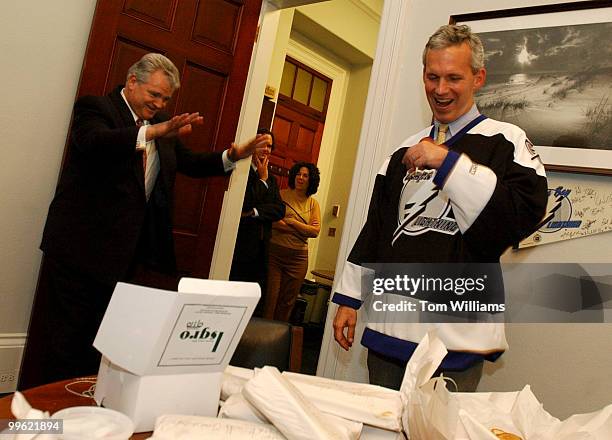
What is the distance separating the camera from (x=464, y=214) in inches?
51.4

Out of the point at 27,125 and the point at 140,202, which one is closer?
the point at 140,202

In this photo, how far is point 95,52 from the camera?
248 cm

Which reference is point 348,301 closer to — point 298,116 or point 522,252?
point 522,252

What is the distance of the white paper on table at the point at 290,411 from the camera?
0.73 meters

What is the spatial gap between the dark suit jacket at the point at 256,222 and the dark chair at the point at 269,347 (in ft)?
7.03

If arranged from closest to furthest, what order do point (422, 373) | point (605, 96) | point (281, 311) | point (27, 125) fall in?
point (422, 373) → point (605, 96) → point (27, 125) → point (281, 311)

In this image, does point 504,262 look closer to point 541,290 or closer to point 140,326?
point 541,290

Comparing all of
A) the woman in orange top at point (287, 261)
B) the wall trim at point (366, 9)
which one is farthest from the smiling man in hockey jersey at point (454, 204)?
the wall trim at point (366, 9)

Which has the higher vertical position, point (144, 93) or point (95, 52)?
point (95, 52)

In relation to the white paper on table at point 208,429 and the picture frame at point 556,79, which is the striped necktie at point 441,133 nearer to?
the picture frame at point 556,79

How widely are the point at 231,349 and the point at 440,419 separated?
1.14ft

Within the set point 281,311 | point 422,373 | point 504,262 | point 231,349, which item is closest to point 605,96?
point 504,262

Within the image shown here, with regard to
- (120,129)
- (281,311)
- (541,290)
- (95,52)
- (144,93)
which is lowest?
(281,311)

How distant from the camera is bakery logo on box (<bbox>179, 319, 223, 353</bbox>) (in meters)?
0.84
